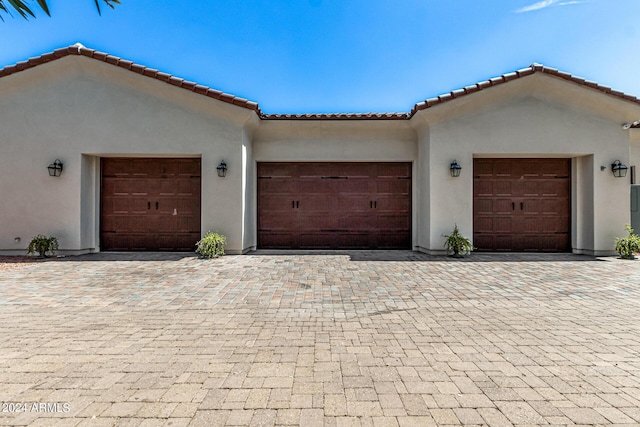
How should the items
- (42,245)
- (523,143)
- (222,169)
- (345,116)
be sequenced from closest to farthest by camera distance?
(42,245) → (222,169) → (523,143) → (345,116)

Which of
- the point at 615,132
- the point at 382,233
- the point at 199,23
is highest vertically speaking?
the point at 199,23

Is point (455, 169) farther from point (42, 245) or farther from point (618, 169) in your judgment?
point (42, 245)

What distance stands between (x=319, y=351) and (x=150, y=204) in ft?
27.1

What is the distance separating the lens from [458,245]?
8.12 meters

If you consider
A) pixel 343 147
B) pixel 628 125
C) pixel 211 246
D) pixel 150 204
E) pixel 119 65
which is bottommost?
pixel 211 246

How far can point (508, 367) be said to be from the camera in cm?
257

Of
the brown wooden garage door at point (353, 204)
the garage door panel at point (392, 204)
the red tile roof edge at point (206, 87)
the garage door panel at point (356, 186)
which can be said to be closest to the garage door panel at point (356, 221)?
the brown wooden garage door at point (353, 204)

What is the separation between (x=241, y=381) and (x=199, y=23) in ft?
31.2

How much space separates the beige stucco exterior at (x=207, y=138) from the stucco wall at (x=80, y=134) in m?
0.03

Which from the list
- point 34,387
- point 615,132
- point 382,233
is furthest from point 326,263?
point 615,132

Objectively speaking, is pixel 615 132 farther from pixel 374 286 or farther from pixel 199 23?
pixel 199 23

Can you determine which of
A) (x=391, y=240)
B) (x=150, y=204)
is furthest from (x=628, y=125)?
(x=150, y=204)

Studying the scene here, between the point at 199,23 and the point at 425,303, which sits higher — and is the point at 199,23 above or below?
above

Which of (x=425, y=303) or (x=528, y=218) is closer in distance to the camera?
(x=425, y=303)
